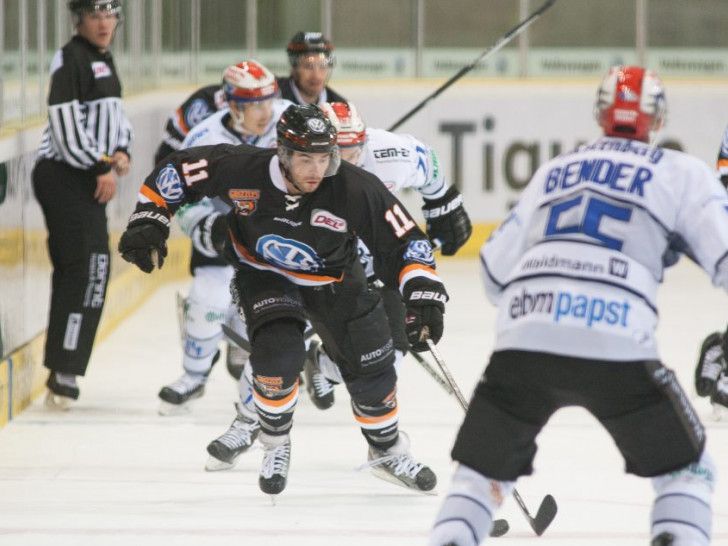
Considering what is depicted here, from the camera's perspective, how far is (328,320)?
4035mm

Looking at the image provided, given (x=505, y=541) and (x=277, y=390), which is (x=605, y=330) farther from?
(x=277, y=390)

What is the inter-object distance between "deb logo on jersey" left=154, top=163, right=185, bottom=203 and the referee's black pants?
154 centimetres

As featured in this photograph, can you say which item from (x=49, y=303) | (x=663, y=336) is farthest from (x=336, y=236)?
(x=663, y=336)

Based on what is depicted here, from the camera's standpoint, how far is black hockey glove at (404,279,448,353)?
11.5 feet

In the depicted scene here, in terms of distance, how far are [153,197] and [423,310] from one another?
0.87m

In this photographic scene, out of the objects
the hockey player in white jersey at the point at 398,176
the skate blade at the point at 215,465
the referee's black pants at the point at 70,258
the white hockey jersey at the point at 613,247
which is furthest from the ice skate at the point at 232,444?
the white hockey jersey at the point at 613,247

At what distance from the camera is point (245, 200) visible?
381 centimetres

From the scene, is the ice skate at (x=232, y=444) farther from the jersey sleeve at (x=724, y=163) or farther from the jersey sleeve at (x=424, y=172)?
the jersey sleeve at (x=724, y=163)

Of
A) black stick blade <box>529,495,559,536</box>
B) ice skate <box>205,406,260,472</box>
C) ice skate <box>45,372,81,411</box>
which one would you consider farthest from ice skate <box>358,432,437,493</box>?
ice skate <box>45,372,81,411</box>

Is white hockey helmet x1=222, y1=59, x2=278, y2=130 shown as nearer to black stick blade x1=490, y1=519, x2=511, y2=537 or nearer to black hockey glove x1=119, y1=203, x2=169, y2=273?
black hockey glove x1=119, y1=203, x2=169, y2=273

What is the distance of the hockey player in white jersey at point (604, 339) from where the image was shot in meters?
2.68

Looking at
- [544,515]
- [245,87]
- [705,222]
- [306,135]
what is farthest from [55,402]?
[705,222]

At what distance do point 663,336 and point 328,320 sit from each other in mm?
3422

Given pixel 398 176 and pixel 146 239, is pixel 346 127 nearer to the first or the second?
pixel 398 176
